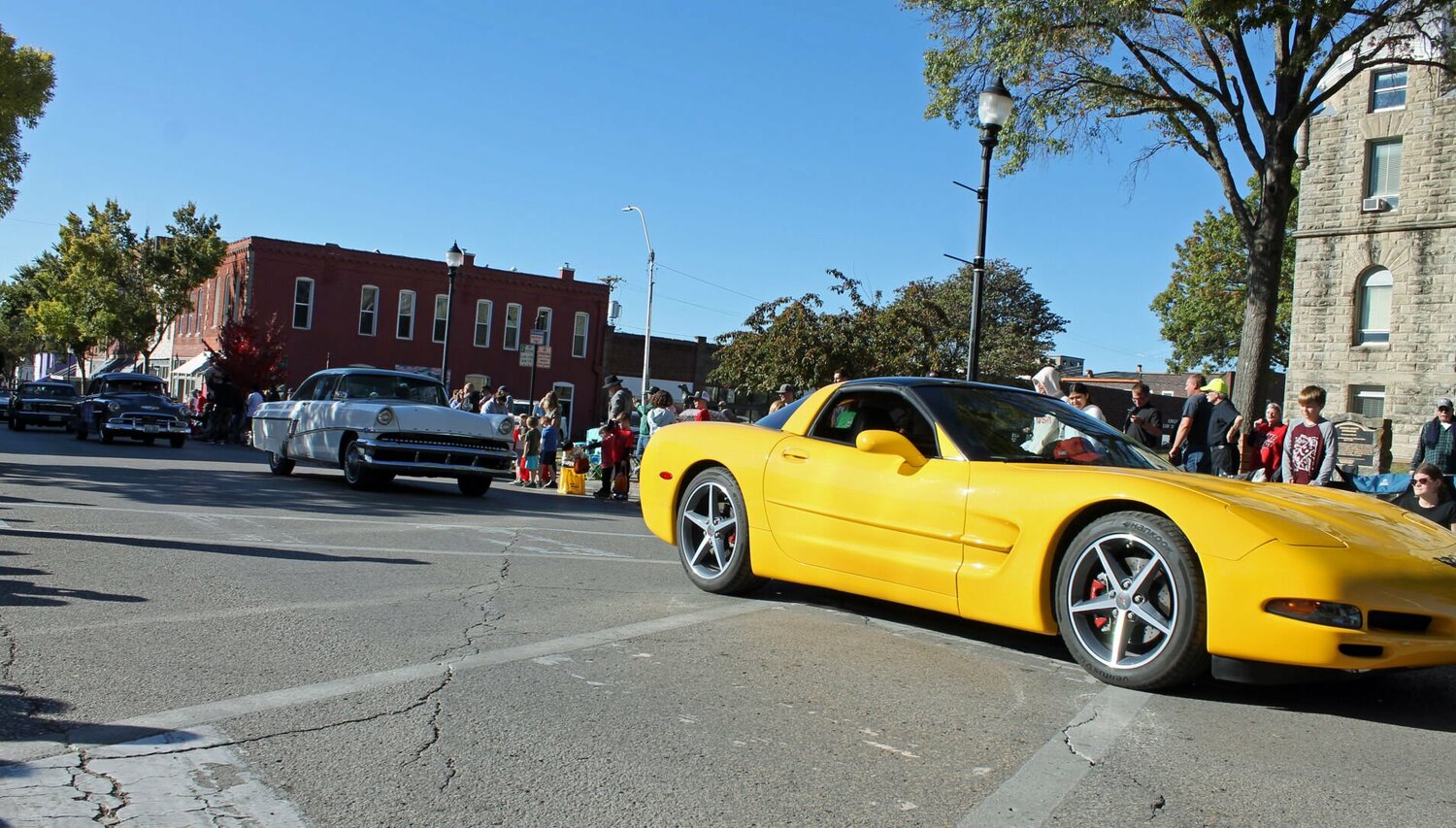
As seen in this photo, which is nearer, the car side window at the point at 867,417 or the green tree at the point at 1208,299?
the car side window at the point at 867,417

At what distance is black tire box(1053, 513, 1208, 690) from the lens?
4492 mm

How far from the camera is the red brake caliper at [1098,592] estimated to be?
4.87m

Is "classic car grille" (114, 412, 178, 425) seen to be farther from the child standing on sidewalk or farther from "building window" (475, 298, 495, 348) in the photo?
"building window" (475, 298, 495, 348)

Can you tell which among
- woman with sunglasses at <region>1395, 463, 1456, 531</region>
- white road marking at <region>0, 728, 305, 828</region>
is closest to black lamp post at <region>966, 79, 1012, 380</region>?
woman with sunglasses at <region>1395, 463, 1456, 531</region>

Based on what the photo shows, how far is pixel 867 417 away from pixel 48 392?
1245 inches

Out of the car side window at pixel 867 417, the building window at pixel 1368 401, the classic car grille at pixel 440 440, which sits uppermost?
the building window at pixel 1368 401

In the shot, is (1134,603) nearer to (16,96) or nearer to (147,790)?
(147,790)

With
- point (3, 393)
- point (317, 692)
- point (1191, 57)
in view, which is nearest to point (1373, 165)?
point (1191, 57)

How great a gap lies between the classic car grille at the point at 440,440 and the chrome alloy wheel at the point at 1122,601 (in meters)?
9.29

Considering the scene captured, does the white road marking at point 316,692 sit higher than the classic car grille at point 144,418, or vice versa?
the classic car grille at point 144,418

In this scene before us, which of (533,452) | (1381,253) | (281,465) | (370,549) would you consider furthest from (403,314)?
(370,549)

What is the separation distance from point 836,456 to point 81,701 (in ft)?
11.8

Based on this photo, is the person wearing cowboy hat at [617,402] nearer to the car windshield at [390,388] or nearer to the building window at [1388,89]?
the car windshield at [390,388]

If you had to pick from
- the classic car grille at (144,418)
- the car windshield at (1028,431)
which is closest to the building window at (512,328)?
the classic car grille at (144,418)
